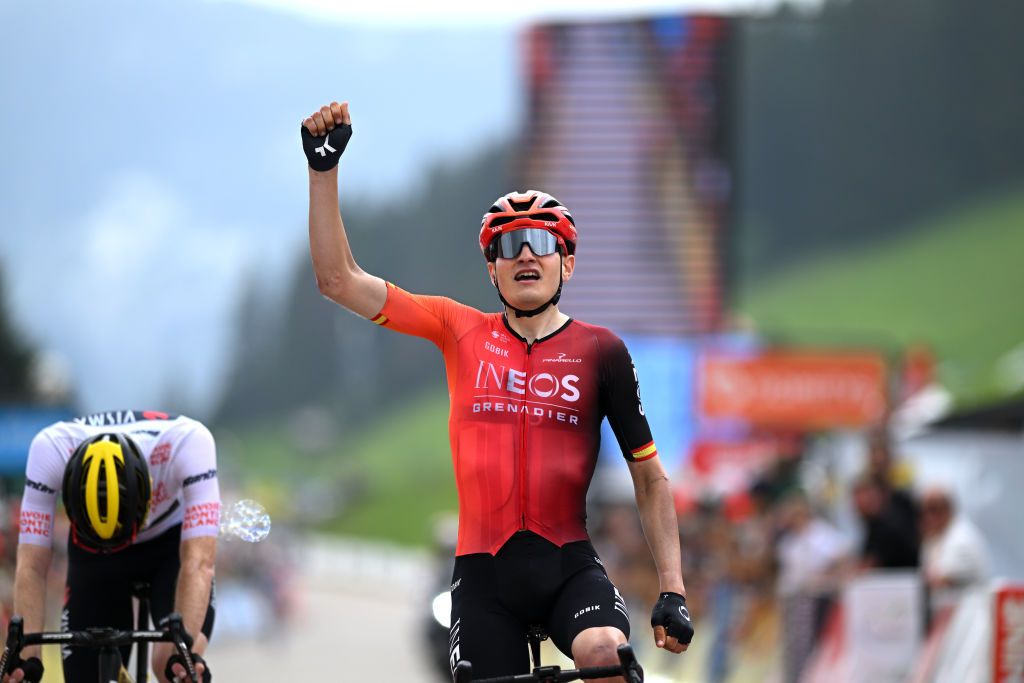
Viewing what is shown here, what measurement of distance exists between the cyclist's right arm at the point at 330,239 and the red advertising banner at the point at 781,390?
77.9 feet

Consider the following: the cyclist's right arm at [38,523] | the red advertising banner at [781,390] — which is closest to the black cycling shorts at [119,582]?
the cyclist's right arm at [38,523]

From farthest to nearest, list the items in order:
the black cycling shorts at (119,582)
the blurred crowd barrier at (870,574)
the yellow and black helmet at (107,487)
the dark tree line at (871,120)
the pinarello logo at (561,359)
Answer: the dark tree line at (871,120)
the blurred crowd barrier at (870,574)
the black cycling shorts at (119,582)
the yellow and black helmet at (107,487)
the pinarello logo at (561,359)

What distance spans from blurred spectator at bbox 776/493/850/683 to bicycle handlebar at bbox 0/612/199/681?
338 inches

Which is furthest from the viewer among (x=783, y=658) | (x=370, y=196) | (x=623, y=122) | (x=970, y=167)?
(x=370, y=196)

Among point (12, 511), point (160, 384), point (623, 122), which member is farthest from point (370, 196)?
point (12, 511)

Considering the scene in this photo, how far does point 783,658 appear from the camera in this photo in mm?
14797

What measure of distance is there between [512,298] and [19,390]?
26.9 metres

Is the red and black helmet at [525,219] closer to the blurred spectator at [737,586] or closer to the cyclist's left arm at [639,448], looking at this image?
the cyclist's left arm at [639,448]

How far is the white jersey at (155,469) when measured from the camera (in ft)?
23.4

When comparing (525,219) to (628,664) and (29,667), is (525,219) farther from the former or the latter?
(29,667)

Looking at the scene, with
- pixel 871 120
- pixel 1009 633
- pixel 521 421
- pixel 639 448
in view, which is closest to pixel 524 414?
pixel 521 421

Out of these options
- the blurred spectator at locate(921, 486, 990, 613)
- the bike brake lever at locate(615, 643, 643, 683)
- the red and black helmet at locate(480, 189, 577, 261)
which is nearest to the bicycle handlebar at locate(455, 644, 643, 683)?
the bike brake lever at locate(615, 643, 643, 683)

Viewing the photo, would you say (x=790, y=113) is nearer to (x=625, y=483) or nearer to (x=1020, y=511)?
(x=625, y=483)

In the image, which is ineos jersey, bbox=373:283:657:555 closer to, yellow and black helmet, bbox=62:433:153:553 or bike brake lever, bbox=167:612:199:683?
bike brake lever, bbox=167:612:199:683
